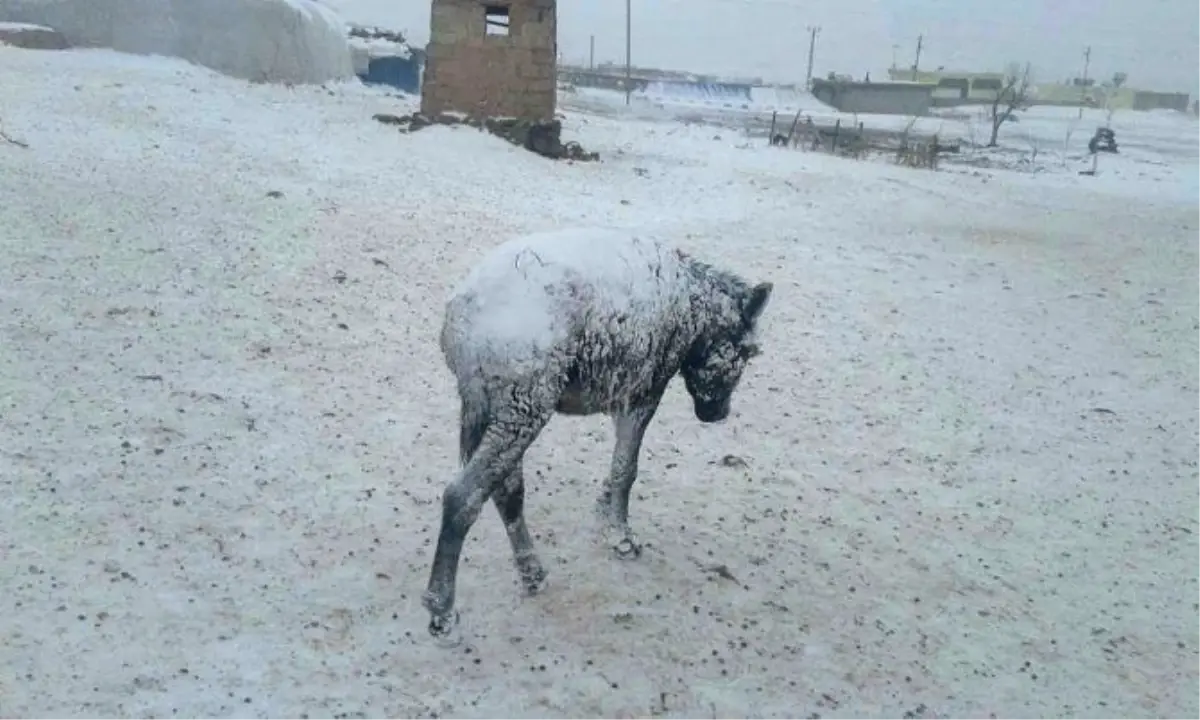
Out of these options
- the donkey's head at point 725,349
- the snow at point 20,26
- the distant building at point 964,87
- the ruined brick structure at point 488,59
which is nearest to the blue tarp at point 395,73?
the snow at point 20,26

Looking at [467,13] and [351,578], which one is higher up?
[467,13]

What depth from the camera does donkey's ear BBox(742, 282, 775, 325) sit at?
530 cm

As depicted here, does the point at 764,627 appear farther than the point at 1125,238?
No

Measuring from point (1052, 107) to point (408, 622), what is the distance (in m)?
91.1

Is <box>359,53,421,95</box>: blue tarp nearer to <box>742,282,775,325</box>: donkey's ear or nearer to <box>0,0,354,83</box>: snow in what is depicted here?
<box>0,0,354,83</box>: snow

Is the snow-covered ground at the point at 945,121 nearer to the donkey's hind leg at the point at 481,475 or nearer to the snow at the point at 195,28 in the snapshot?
the snow at the point at 195,28

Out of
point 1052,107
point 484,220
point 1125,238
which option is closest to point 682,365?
point 484,220

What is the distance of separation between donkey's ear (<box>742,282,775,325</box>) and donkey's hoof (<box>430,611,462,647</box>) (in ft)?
6.79

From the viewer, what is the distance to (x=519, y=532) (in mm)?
5141

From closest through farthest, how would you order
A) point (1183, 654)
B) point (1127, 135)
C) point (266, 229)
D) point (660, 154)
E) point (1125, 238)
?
point (1183, 654) < point (266, 229) < point (1125, 238) < point (660, 154) < point (1127, 135)

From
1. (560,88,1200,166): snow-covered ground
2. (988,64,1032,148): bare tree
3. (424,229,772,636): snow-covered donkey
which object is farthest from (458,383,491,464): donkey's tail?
(988,64,1032,148): bare tree

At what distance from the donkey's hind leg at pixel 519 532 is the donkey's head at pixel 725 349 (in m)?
1.06

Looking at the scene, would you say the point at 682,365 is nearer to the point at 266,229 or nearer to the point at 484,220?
the point at 266,229

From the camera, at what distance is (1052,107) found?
85.1 metres
